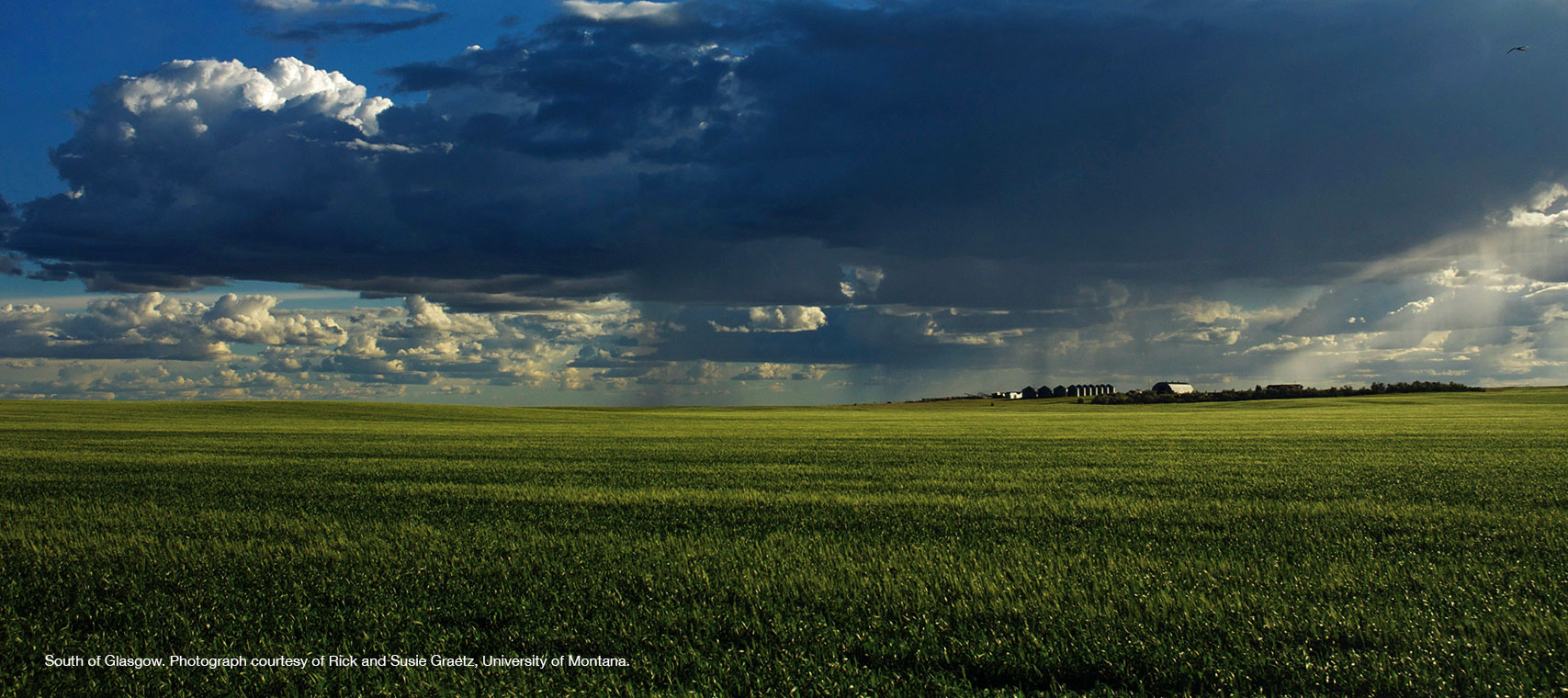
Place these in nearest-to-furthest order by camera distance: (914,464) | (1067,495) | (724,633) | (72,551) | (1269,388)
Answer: (724,633), (72,551), (1067,495), (914,464), (1269,388)

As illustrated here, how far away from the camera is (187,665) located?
4.85m

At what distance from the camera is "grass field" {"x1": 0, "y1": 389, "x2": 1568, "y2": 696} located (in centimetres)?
452

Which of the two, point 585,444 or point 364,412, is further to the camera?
point 364,412

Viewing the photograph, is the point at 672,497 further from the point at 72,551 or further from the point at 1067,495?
the point at 72,551

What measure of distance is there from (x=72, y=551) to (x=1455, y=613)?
1254 cm

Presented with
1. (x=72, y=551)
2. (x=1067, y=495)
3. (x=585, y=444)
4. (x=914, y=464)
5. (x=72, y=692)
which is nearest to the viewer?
(x=72, y=692)

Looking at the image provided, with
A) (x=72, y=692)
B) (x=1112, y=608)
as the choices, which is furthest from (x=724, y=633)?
(x=72, y=692)

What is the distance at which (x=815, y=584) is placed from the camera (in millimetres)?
6207

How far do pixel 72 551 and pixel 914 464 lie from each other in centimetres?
1463

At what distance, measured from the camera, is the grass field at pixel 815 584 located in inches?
178

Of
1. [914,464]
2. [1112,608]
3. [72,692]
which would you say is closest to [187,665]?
[72,692]

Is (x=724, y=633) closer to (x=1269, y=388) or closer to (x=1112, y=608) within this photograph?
(x=1112, y=608)

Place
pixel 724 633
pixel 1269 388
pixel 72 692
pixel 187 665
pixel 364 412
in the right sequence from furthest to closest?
pixel 1269 388, pixel 364 412, pixel 724 633, pixel 187 665, pixel 72 692

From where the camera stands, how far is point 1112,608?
5.43 m
